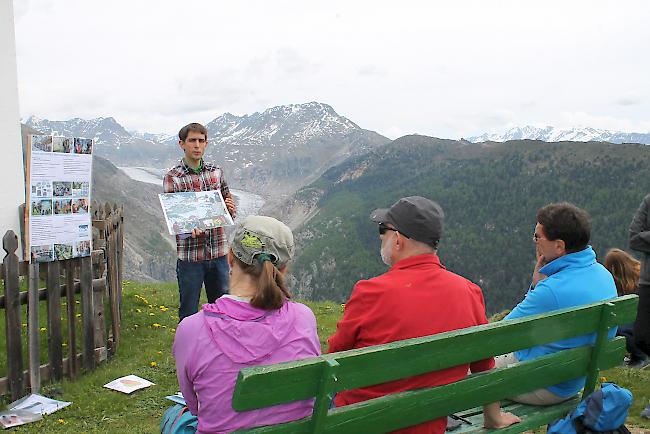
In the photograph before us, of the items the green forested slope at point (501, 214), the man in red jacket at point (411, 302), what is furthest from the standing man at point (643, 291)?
the green forested slope at point (501, 214)

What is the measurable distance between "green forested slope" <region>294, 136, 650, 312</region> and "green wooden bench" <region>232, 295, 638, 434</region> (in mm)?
121428

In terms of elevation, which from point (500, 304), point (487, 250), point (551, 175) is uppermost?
point (551, 175)

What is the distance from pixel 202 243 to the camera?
6324 millimetres

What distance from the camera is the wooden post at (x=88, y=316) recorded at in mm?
6602

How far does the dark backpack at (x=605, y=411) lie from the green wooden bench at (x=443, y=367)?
0.80 feet

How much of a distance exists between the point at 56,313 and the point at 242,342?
437 cm

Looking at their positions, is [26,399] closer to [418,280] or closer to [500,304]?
[418,280]

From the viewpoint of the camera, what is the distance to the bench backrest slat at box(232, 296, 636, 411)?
2211 mm

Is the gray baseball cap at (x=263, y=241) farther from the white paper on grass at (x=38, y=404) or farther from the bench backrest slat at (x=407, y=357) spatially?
the white paper on grass at (x=38, y=404)

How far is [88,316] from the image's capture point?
6.65 m

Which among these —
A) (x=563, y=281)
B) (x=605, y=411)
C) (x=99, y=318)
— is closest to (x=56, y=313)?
(x=99, y=318)

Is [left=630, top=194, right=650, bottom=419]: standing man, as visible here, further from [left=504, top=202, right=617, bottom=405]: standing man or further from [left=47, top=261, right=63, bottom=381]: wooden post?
[left=47, top=261, right=63, bottom=381]: wooden post

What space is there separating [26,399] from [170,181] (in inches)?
100

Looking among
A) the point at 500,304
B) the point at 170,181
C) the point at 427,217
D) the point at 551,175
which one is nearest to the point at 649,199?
the point at 427,217
